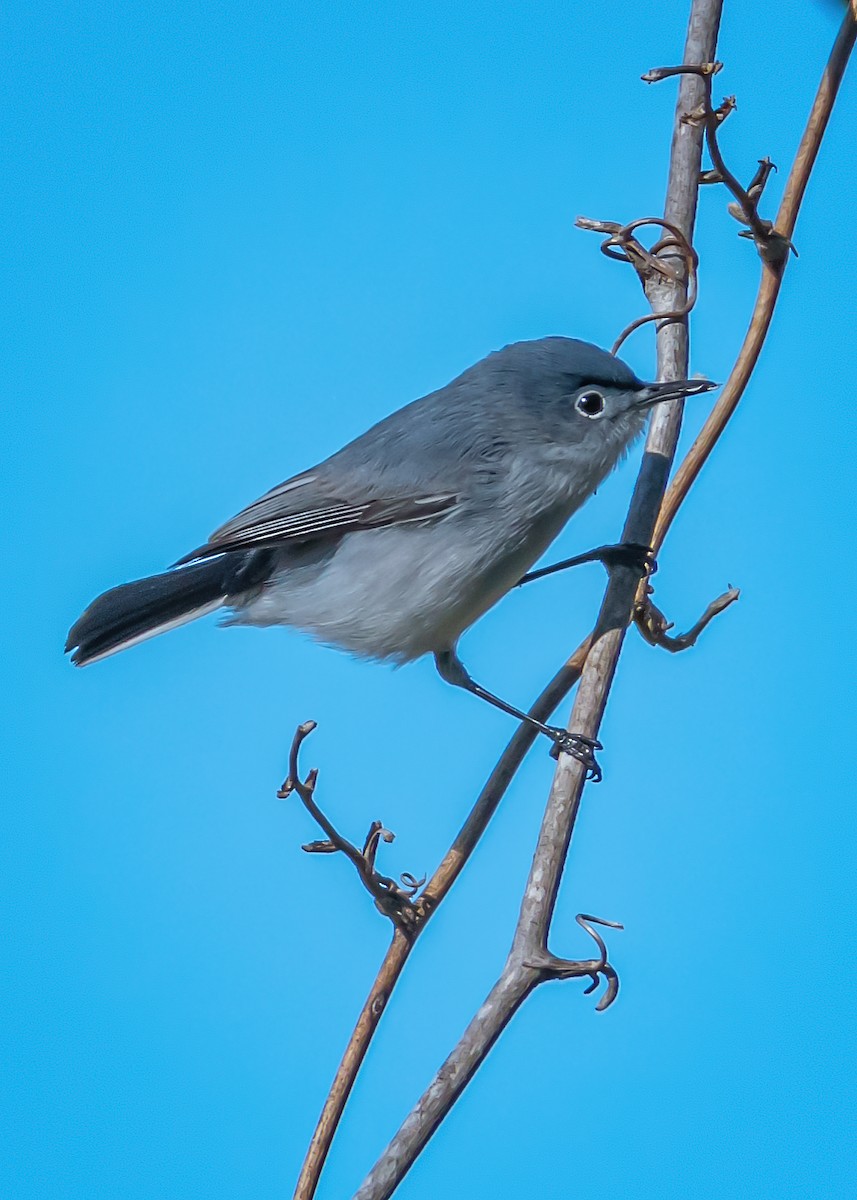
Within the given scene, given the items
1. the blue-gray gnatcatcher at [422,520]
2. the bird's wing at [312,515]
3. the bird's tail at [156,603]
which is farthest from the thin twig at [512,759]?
the bird's tail at [156,603]

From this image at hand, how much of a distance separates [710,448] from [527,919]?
60cm

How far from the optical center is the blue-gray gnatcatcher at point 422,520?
161 cm

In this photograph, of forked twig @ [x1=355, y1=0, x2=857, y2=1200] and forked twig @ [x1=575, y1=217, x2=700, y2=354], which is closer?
forked twig @ [x1=355, y1=0, x2=857, y2=1200]

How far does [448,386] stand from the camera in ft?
5.80

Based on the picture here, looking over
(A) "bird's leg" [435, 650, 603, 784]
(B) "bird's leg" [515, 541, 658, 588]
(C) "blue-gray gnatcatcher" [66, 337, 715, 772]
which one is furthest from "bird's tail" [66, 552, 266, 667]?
Result: (B) "bird's leg" [515, 541, 658, 588]

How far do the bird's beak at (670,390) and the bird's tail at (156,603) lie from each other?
0.64 meters

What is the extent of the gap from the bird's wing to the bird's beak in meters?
0.30

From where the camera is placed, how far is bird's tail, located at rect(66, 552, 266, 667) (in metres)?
1.70

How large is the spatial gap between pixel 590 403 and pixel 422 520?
28 centimetres

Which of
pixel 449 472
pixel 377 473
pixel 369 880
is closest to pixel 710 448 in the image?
pixel 449 472

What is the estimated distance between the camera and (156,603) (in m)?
1.77

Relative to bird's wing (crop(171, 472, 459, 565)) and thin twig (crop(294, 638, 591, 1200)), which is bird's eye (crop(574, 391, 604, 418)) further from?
thin twig (crop(294, 638, 591, 1200))

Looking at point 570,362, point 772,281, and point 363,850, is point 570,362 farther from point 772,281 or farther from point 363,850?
point 363,850

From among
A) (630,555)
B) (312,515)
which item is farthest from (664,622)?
(312,515)
